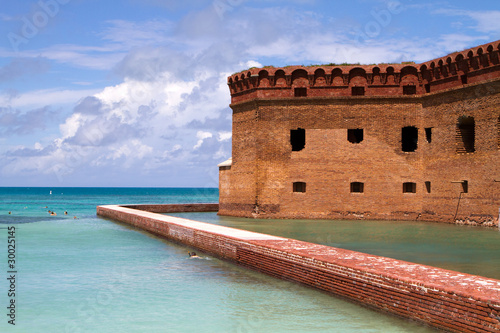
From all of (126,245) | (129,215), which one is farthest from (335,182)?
(126,245)

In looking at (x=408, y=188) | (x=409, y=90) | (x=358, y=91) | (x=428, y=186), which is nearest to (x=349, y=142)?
(x=358, y=91)

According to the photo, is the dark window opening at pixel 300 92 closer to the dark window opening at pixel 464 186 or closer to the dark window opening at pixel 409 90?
the dark window opening at pixel 409 90

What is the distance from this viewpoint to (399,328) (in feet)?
24.6

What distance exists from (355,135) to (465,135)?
5172 millimetres

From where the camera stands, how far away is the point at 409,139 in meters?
27.3

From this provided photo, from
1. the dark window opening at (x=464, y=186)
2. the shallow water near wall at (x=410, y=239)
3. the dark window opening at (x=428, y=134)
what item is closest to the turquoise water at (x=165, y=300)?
the shallow water near wall at (x=410, y=239)

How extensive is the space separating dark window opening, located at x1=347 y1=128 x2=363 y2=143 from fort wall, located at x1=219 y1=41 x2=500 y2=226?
0.16ft

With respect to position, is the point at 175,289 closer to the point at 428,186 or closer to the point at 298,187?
the point at 298,187

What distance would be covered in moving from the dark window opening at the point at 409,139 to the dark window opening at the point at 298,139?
189 inches

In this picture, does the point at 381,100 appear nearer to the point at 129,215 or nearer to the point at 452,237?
the point at 452,237

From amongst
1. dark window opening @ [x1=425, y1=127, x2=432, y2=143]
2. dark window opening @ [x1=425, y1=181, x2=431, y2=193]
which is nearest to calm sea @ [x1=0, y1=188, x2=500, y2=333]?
dark window opening @ [x1=425, y1=181, x2=431, y2=193]

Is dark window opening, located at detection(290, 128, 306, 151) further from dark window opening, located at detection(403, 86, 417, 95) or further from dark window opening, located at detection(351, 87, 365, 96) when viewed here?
dark window opening, located at detection(403, 86, 417, 95)

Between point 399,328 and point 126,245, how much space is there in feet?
38.5

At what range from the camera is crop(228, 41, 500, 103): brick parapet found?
79.9ft
